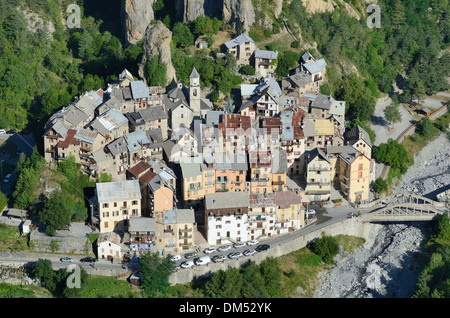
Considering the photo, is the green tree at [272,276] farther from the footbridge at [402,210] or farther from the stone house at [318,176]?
the footbridge at [402,210]

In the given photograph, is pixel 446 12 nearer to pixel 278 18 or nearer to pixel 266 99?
pixel 278 18

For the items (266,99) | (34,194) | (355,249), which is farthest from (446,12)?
(34,194)

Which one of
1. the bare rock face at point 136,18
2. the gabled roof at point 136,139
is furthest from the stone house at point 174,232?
the bare rock face at point 136,18

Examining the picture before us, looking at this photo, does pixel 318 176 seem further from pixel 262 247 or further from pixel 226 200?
pixel 226 200

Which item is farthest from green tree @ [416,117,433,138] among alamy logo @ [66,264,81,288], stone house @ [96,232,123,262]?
alamy logo @ [66,264,81,288]

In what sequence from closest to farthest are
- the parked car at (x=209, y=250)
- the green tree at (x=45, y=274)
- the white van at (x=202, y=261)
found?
the green tree at (x=45, y=274)
the white van at (x=202, y=261)
the parked car at (x=209, y=250)
